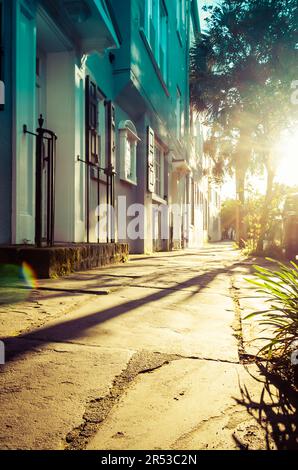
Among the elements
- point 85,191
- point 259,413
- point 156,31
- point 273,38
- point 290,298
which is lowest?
point 259,413

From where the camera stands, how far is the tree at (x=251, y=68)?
10758 mm

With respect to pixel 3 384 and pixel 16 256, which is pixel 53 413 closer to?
pixel 3 384

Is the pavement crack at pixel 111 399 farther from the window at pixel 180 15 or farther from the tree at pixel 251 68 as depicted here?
the window at pixel 180 15

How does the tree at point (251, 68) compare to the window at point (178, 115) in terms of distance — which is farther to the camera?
the window at point (178, 115)

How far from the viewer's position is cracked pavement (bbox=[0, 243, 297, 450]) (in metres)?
0.84

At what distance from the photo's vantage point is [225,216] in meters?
50.4

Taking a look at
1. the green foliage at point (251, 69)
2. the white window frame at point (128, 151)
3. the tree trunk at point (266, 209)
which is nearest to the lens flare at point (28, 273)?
the white window frame at point (128, 151)

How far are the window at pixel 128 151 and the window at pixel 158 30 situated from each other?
222 centimetres

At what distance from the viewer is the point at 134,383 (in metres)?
1.12

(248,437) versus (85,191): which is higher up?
(85,191)

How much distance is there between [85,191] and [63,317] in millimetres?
3675

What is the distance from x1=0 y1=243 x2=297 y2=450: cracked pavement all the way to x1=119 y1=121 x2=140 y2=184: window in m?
5.36

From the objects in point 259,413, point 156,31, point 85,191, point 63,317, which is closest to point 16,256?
point 63,317

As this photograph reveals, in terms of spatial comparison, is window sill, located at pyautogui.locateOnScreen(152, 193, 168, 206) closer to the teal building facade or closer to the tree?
the teal building facade
